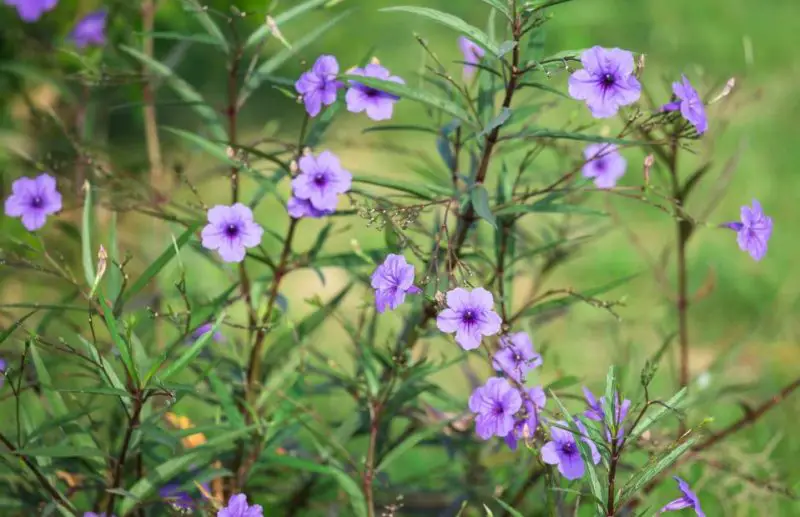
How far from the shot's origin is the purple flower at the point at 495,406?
126cm

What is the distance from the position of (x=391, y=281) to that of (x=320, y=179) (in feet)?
0.70

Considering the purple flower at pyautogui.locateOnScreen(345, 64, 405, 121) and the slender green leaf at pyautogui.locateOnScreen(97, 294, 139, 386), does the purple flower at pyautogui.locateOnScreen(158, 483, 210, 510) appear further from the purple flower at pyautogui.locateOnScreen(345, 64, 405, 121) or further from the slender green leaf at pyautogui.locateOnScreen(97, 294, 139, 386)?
the purple flower at pyautogui.locateOnScreen(345, 64, 405, 121)

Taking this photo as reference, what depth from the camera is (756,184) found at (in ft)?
10.6

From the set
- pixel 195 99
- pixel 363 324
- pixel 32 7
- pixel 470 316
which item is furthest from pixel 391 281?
pixel 32 7

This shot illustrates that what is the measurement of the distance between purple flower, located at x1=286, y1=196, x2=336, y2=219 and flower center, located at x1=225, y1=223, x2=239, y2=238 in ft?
0.25

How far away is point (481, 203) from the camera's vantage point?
126 centimetres

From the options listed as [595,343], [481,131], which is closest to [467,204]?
[481,131]

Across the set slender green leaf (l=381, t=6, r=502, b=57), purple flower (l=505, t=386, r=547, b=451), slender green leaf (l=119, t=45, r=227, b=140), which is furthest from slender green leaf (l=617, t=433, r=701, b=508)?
slender green leaf (l=119, t=45, r=227, b=140)

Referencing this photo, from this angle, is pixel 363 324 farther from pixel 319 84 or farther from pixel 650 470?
pixel 650 470

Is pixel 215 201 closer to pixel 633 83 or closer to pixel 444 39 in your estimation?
pixel 444 39

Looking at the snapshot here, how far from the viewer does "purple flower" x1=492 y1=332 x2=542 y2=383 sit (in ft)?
4.41

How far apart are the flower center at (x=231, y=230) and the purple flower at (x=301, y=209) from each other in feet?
0.25

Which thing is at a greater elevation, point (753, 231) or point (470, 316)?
point (753, 231)

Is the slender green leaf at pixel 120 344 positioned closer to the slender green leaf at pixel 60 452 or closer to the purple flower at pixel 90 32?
the slender green leaf at pixel 60 452
